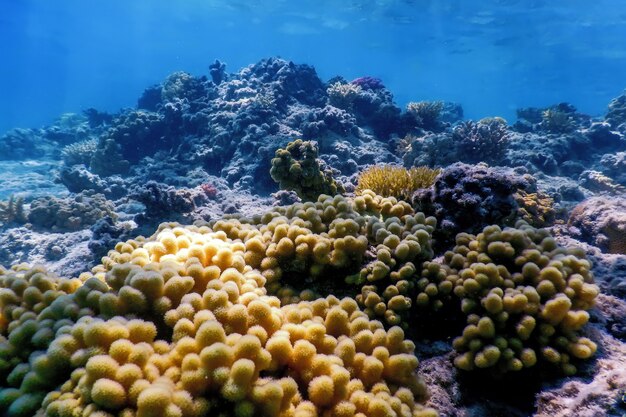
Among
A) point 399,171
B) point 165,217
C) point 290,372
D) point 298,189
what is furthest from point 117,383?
point 165,217

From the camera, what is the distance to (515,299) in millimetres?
2891

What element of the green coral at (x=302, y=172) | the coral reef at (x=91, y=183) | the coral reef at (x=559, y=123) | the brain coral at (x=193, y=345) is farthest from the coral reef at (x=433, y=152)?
the coral reef at (x=91, y=183)

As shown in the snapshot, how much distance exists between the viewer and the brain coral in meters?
1.91

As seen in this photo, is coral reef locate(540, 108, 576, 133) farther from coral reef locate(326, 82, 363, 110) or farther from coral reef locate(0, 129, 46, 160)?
coral reef locate(0, 129, 46, 160)

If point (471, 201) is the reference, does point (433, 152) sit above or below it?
above

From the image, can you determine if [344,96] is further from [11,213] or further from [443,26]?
[443,26]

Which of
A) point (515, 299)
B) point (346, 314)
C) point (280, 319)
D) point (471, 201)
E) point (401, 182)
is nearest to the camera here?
point (280, 319)

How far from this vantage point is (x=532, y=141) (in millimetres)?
12828

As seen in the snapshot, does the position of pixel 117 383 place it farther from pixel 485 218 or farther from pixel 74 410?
pixel 485 218

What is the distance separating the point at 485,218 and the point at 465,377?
6.66 ft

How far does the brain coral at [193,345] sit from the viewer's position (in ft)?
6.28

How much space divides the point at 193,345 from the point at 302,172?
5231 millimetres

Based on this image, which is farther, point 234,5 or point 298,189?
point 234,5

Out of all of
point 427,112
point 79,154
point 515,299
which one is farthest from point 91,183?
point 515,299
